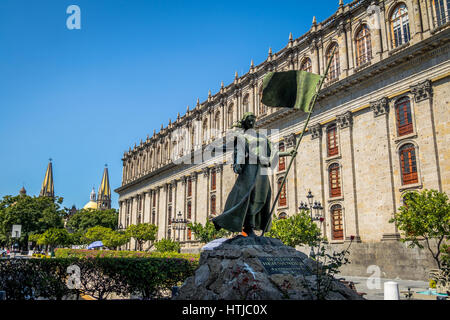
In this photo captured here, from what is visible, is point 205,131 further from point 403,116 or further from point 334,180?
point 403,116

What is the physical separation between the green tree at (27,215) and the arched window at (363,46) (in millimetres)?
51784

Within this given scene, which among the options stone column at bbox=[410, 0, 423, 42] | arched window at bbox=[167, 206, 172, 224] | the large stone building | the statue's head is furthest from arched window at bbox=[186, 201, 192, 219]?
the statue's head

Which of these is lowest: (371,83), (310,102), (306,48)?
(310,102)

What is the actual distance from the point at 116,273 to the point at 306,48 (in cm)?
2314

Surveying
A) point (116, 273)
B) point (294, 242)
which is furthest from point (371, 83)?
point (116, 273)

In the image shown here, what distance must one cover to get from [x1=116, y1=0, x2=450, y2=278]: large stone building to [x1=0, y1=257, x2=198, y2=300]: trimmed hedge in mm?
14436

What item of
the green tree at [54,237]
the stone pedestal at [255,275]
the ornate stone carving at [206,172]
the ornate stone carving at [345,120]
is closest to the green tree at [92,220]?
the green tree at [54,237]

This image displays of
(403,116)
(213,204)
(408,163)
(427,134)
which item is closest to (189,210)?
(213,204)

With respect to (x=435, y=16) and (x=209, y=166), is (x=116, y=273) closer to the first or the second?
(x=435, y=16)

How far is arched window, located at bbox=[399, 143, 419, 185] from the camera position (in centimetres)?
2033

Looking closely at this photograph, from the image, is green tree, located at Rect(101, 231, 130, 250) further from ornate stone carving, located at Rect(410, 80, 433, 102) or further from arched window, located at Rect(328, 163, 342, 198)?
ornate stone carving, located at Rect(410, 80, 433, 102)

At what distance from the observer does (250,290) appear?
554 cm

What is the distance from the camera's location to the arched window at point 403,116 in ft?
68.8

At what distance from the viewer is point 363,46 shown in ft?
80.0
